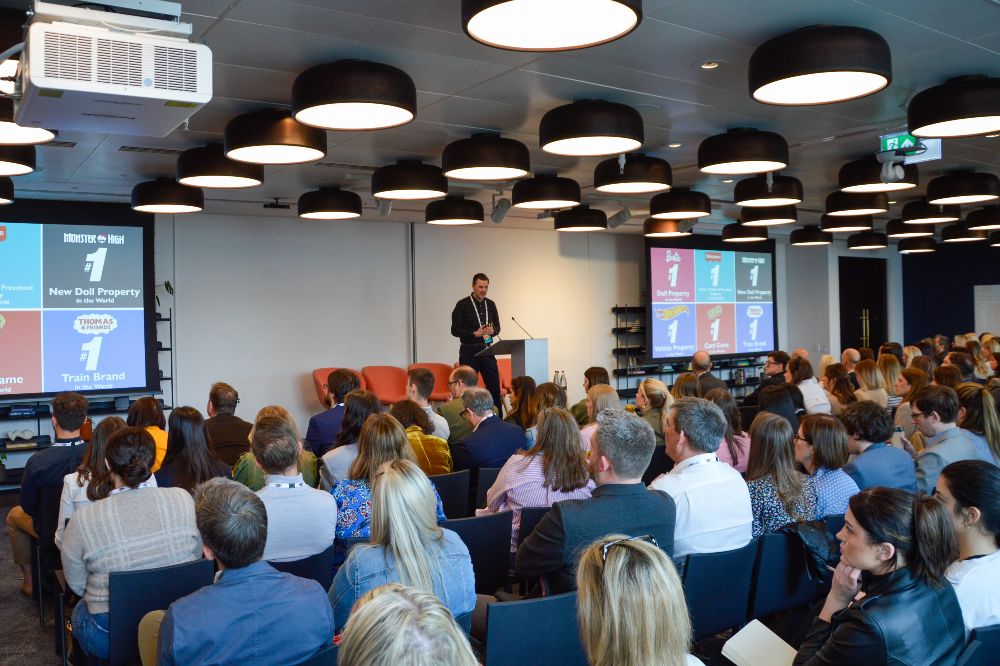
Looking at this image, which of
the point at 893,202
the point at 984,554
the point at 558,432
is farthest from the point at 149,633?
the point at 893,202

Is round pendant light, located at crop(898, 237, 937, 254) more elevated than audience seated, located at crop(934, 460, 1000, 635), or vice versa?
round pendant light, located at crop(898, 237, 937, 254)

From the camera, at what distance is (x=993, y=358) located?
9289mm

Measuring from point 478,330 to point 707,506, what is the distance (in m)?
5.89

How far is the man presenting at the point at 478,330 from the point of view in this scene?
A: 9.16 metres

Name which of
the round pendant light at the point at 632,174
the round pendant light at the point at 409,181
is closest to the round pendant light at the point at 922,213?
the round pendant light at the point at 632,174

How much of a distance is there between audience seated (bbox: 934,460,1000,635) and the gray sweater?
8.52 feet

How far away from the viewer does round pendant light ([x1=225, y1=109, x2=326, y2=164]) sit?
16.8ft

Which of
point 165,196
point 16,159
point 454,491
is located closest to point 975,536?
point 454,491

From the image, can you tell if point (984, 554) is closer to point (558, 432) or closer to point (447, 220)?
point (558, 432)

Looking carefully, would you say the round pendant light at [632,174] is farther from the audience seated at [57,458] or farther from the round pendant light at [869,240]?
the round pendant light at [869,240]

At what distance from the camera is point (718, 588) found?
3.05 metres

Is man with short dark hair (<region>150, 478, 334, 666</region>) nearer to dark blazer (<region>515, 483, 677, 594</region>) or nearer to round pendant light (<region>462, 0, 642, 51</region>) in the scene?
dark blazer (<region>515, 483, 677, 594</region>)

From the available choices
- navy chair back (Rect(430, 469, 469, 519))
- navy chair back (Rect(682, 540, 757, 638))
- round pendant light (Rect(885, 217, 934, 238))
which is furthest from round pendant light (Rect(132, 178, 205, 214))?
round pendant light (Rect(885, 217, 934, 238))

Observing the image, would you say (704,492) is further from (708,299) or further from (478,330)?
(708,299)
